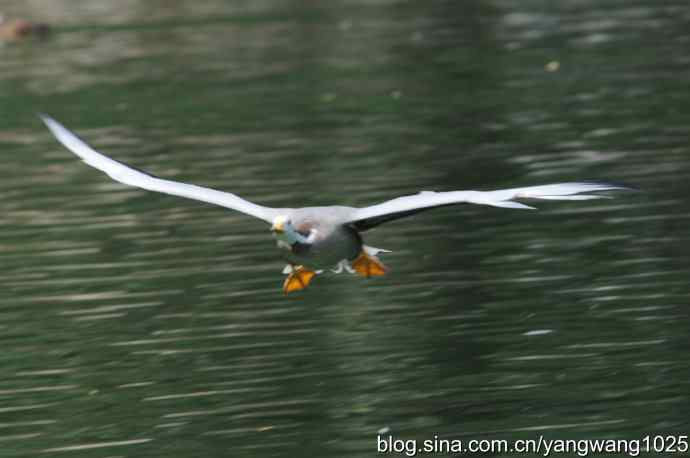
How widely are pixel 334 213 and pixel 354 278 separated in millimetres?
4090

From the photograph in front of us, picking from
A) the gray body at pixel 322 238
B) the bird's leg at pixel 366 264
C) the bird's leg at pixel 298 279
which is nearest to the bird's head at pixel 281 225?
the gray body at pixel 322 238

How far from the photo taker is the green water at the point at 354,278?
34.3 ft

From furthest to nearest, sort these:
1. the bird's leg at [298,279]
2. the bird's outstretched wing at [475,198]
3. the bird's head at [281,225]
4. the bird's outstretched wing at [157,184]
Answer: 1. the bird's leg at [298,279]
2. the bird's outstretched wing at [157,184]
3. the bird's head at [281,225]
4. the bird's outstretched wing at [475,198]

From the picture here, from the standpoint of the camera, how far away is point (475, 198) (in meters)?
9.07

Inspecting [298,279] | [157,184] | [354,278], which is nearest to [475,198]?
[298,279]

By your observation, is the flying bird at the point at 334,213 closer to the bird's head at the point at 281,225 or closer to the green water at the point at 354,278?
the bird's head at the point at 281,225

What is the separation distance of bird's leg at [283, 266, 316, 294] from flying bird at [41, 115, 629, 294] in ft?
0.32

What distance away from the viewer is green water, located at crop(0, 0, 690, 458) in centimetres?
1046

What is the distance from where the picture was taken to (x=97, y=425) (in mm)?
10562

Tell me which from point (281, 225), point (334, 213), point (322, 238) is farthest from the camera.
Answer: point (334, 213)

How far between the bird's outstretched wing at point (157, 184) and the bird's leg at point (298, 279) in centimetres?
67

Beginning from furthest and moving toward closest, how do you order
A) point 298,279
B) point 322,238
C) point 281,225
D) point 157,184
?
point 298,279 → point 157,184 → point 322,238 → point 281,225

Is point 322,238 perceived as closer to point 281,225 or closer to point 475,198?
point 281,225

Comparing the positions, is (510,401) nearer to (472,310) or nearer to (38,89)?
(472,310)
